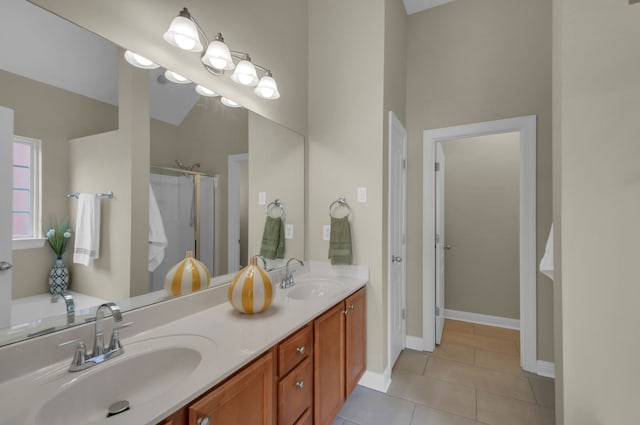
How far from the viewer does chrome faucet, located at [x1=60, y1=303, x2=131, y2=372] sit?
87 centimetres

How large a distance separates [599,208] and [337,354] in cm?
147

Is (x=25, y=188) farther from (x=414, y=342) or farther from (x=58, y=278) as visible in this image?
(x=414, y=342)

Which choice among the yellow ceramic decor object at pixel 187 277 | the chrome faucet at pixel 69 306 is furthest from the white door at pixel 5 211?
the yellow ceramic decor object at pixel 187 277

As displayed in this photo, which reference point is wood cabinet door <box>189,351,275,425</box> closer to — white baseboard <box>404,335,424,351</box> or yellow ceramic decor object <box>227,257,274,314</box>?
yellow ceramic decor object <box>227,257,274,314</box>

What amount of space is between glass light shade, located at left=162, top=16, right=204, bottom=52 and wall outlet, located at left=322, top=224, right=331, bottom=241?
4.83 ft

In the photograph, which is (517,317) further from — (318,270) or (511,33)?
(511,33)

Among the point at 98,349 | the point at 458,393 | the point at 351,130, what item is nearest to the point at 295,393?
the point at 98,349

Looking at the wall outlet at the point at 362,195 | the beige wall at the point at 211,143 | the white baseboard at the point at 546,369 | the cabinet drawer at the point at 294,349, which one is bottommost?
the white baseboard at the point at 546,369

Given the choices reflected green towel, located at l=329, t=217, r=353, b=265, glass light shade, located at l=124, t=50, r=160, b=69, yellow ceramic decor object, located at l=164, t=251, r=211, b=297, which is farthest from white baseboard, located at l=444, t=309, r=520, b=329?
glass light shade, located at l=124, t=50, r=160, b=69

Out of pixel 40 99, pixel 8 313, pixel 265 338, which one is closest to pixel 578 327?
pixel 265 338

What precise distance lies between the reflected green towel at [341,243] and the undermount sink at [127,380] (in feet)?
3.97

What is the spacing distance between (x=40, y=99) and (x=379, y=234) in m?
1.87

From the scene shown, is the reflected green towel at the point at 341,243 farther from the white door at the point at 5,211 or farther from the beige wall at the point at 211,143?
the white door at the point at 5,211

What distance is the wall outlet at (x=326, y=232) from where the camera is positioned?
90.2 inches
